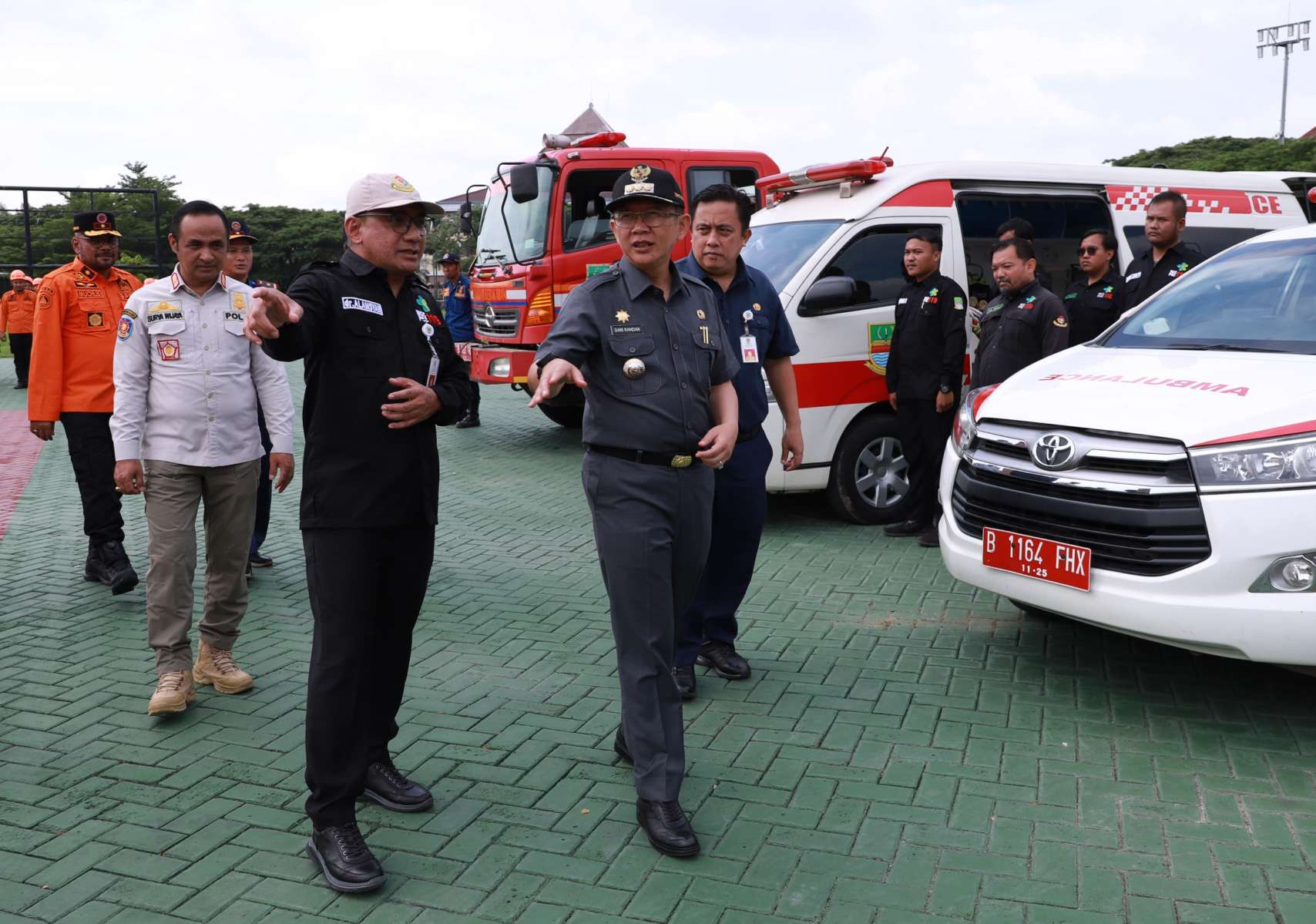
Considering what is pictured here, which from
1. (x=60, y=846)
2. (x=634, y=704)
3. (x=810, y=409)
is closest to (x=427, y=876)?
(x=634, y=704)

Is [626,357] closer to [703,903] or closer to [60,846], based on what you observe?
[703,903]

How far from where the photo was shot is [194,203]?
14.3 ft

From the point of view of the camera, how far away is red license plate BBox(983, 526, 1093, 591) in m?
4.17

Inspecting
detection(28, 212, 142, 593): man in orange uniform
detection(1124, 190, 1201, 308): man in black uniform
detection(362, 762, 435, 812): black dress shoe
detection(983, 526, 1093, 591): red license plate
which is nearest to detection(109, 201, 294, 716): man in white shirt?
detection(362, 762, 435, 812): black dress shoe

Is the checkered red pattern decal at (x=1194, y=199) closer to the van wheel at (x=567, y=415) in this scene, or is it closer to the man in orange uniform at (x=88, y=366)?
the van wheel at (x=567, y=415)

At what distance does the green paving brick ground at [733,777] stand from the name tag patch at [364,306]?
1602 millimetres

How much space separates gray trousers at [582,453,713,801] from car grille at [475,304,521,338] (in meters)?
7.77

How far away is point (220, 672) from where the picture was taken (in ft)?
15.2

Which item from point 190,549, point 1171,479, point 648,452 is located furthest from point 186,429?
point 1171,479

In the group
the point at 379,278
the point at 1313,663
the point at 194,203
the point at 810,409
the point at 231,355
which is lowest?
the point at 1313,663

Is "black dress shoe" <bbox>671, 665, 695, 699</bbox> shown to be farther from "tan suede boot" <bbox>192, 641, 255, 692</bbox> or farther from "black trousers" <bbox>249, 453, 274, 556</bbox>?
"black trousers" <bbox>249, 453, 274, 556</bbox>

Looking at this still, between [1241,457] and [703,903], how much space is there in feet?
7.92

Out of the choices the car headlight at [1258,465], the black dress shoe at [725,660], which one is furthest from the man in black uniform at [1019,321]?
the black dress shoe at [725,660]

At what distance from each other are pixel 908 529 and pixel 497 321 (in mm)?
5458
